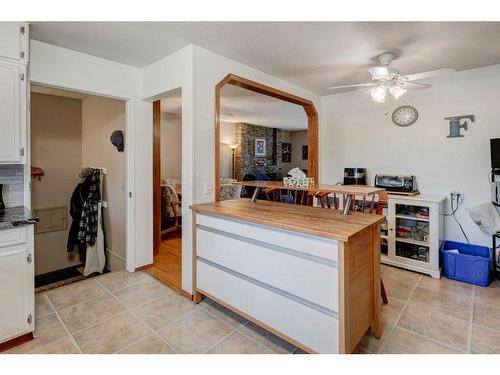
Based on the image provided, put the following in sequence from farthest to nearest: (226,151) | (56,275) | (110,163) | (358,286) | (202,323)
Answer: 1. (226,151)
2. (56,275)
3. (110,163)
4. (202,323)
5. (358,286)

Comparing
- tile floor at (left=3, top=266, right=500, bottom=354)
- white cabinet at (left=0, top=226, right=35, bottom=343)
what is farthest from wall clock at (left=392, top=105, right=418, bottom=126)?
white cabinet at (left=0, top=226, right=35, bottom=343)

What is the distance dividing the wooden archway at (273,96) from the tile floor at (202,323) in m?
1.10

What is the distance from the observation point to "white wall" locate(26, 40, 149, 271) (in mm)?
2396

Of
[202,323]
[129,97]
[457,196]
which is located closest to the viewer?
[202,323]

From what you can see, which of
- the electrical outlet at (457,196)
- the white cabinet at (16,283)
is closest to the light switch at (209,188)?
the white cabinet at (16,283)

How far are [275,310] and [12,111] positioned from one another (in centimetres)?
228

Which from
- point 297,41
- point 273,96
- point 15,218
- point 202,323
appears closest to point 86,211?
point 15,218

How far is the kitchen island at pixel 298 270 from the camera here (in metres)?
1.47

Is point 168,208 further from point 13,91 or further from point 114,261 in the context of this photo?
point 13,91

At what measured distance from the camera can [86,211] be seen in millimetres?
3549

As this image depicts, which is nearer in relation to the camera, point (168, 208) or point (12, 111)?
point (12, 111)

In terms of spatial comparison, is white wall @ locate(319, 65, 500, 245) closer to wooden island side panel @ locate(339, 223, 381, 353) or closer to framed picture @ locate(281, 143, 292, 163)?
wooden island side panel @ locate(339, 223, 381, 353)

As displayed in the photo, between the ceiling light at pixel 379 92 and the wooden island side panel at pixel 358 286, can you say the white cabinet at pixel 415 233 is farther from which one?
the wooden island side panel at pixel 358 286

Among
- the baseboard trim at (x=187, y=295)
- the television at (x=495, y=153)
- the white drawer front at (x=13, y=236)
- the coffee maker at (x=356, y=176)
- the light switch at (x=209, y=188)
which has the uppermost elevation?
the television at (x=495, y=153)
